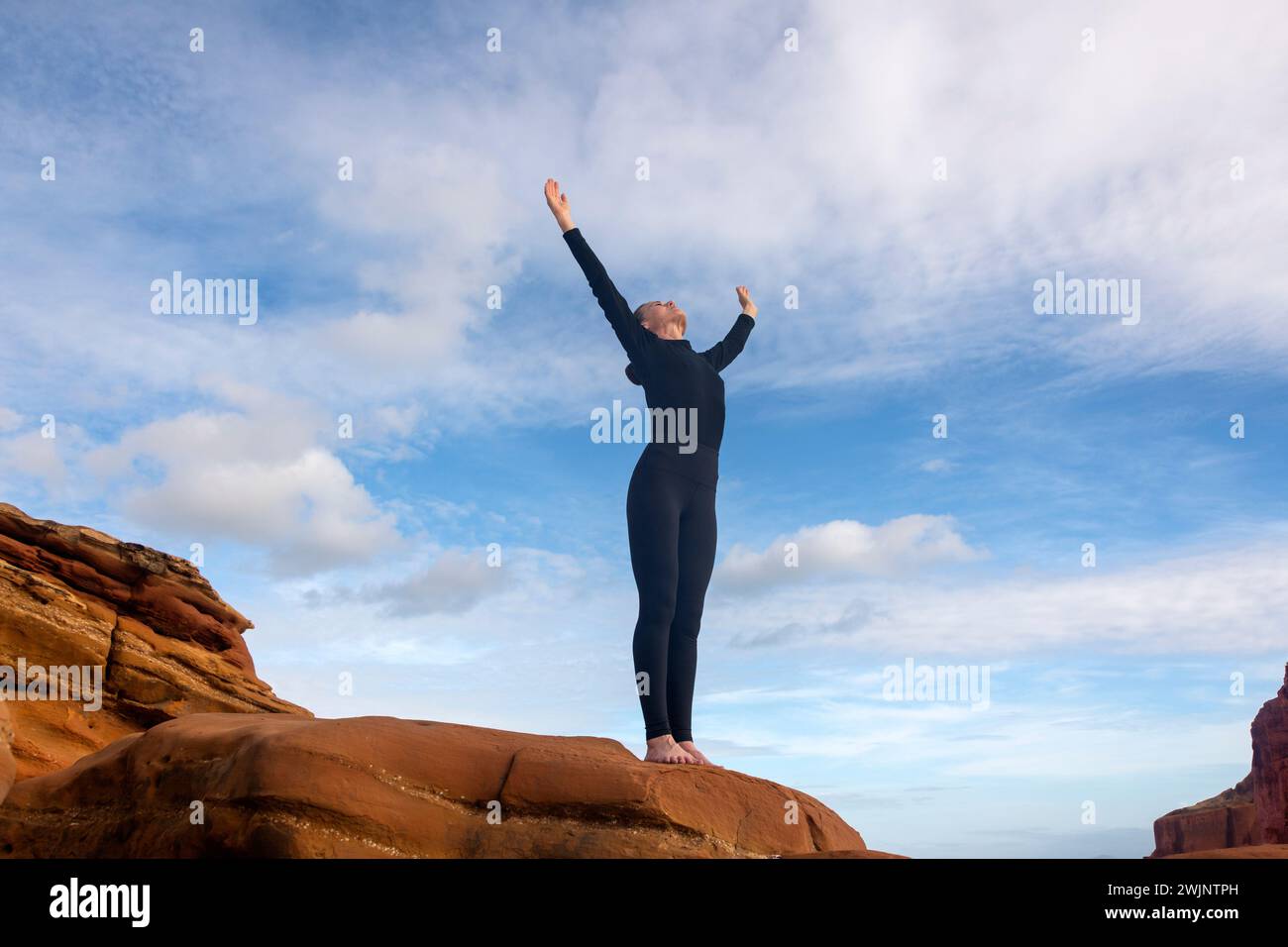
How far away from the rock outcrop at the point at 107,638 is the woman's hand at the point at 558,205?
374 inches

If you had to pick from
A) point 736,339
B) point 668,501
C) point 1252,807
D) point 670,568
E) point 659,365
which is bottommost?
→ point 1252,807

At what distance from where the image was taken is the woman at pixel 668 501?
27.3 ft

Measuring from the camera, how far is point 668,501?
8781 mm

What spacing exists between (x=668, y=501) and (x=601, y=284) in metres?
2.13

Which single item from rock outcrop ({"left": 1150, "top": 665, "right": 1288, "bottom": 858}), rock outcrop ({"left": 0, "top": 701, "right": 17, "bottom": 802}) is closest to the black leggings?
rock outcrop ({"left": 0, "top": 701, "right": 17, "bottom": 802})

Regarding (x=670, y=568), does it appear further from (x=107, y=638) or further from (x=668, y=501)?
(x=107, y=638)

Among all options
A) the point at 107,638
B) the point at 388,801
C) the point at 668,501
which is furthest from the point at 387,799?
the point at 107,638

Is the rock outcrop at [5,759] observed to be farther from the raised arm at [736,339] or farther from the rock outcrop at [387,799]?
the raised arm at [736,339]

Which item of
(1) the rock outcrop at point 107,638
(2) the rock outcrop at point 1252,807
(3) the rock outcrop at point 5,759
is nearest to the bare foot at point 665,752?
(3) the rock outcrop at point 5,759

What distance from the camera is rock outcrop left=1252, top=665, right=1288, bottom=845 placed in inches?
1608

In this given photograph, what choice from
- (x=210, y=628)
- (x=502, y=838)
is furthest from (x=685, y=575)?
(x=210, y=628)
